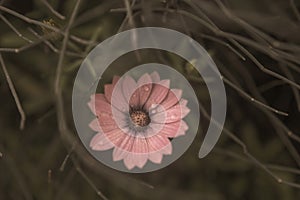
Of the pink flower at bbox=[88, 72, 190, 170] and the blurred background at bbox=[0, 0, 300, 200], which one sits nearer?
the pink flower at bbox=[88, 72, 190, 170]

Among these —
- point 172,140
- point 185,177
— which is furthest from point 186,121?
point 185,177

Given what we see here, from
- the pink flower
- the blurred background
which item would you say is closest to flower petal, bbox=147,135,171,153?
the pink flower

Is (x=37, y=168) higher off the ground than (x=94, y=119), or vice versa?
(x=94, y=119)

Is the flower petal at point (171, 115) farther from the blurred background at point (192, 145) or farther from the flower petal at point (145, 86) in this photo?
the blurred background at point (192, 145)

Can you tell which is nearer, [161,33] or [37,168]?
[161,33]

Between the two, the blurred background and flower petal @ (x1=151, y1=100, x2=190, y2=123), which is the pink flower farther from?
the blurred background

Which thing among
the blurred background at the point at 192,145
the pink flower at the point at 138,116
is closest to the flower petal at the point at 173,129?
the pink flower at the point at 138,116

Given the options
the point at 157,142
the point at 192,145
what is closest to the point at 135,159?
the point at 157,142

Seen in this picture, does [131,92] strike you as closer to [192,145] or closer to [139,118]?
[139,118]

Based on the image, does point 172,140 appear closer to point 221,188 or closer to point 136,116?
point 136,116
